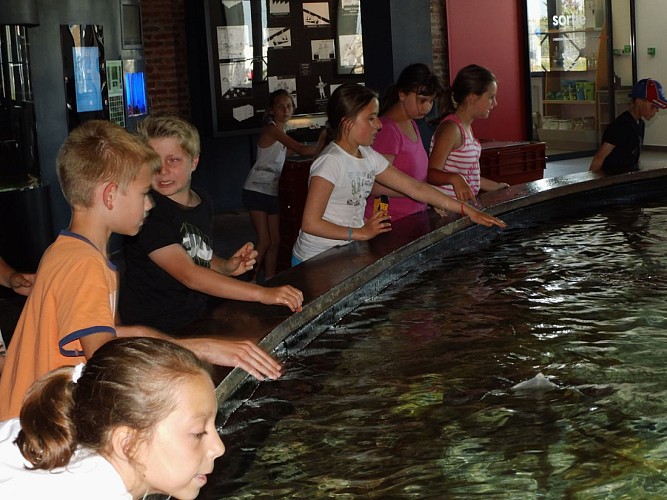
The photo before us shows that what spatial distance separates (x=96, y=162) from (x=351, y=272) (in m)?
2.03

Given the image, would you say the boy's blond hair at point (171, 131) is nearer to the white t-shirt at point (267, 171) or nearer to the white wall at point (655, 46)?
the white t-shirt at point (267, 171)

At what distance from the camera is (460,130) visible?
6.53 m

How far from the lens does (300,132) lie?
42.3ft

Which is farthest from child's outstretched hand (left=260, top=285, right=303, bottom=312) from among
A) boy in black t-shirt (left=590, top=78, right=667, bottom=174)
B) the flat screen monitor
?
the flat screen monitor

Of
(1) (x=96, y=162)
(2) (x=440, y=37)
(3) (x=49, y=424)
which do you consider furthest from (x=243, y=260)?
(2) (x=440, y=37)

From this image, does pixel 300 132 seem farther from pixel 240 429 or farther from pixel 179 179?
pixel 240 429

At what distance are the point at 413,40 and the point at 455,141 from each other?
3.63 metres

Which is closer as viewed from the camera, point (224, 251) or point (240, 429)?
point (240, 429)

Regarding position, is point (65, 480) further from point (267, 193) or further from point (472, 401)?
point (267, 193)

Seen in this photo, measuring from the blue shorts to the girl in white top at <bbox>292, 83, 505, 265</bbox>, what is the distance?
3098mm

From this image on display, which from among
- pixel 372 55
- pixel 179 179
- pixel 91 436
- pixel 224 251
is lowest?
pixel 224 251

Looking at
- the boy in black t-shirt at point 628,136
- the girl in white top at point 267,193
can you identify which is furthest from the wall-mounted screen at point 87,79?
the boy in black t-shirt at point 628,136

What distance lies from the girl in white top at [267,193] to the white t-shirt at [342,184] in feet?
9.03

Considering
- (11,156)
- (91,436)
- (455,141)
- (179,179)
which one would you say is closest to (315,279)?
(179,179)
